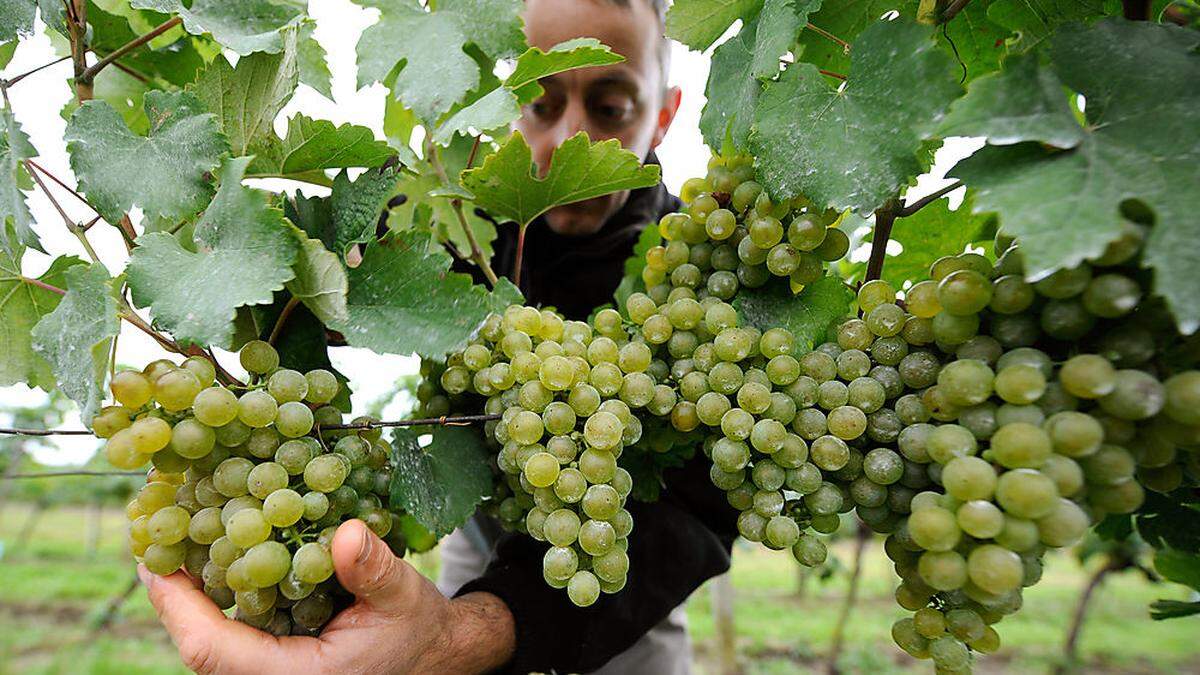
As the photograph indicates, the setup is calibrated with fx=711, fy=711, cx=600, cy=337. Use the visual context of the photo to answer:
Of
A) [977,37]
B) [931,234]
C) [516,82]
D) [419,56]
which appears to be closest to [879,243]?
[931,234]

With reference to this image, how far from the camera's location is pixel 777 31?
0.65 metres

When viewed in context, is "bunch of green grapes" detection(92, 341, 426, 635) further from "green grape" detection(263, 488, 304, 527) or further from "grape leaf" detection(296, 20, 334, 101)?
"grape leaf" detection(296, 20, 334, 101)

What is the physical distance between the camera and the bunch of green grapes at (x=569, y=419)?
1.98 ft

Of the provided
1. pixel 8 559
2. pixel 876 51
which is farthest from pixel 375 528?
pixel 8 559

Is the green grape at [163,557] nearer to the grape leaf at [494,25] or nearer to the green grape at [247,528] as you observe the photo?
the green grape at [247,528]

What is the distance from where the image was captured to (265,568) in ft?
1.86

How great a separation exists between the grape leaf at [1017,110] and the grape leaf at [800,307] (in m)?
0.24

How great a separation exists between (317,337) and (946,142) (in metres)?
0.65

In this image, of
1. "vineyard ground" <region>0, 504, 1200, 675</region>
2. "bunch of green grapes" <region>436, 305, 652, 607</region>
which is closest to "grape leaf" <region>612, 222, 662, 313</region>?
"bunch of green grapes" <region>436, 305, 652, 607</region>

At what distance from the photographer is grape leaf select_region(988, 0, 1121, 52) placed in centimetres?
68

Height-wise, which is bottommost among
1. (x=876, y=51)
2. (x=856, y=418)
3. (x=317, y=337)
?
(x=317, y=337)

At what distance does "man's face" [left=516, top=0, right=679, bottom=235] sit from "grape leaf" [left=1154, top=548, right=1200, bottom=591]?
99cm

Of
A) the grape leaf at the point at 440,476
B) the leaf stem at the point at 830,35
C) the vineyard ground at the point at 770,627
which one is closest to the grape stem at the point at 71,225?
the grape leaf at the point at 440,476

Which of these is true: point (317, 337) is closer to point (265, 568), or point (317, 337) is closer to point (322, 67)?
point (265, 568)
